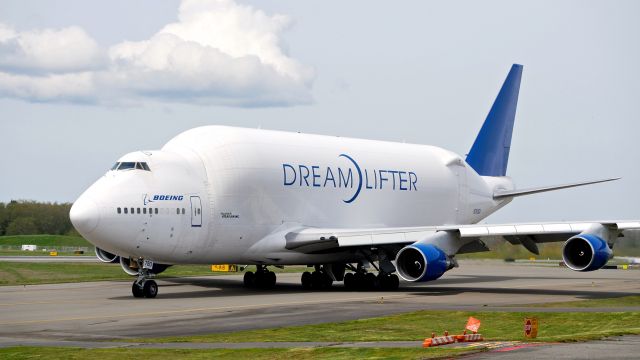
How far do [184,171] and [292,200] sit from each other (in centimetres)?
562

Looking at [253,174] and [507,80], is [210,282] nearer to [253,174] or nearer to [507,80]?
[253,174]

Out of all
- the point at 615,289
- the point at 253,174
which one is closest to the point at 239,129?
the point at 253,174

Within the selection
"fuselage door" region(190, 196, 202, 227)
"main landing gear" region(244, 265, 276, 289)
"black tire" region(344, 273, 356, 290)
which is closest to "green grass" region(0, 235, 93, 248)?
"main landing gear" region(244, 265, 276, 289)

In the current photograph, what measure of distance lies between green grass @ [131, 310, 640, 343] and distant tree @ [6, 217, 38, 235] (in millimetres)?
86594

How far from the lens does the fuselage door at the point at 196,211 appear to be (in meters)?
34.1

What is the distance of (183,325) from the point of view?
78.6 ft

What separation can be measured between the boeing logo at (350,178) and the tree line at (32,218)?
68.1 meters

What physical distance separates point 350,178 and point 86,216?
1374 centimetres

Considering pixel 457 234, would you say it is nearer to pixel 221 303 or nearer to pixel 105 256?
pixel 221 303

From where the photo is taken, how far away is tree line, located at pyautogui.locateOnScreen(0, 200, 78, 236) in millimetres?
106000

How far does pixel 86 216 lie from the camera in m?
31.2

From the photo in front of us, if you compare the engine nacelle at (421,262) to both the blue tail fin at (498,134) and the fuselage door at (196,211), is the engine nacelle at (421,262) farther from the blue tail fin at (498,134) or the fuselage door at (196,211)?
the blue tail fin at (498,134)

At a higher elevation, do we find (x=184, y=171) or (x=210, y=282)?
(x=184, y=171)

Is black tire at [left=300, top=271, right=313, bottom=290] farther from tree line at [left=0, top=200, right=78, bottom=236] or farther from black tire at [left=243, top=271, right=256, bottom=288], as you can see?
tree line at [left=0, top=200, right=78, bottom=236]
